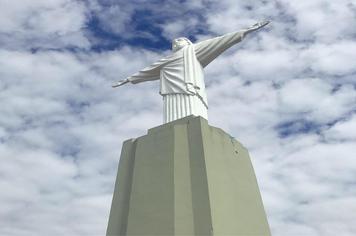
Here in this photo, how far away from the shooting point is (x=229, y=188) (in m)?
8.27

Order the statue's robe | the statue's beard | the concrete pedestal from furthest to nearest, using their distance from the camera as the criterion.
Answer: the statue's beard < the statue's robe < the concrete pedestal

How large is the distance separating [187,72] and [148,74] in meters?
1.29

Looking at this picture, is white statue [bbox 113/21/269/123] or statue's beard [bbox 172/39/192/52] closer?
white statue [bbox 113/21/269/123]

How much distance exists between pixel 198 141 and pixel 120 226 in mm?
2385

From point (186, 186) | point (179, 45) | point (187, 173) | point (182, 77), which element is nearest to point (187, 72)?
point (182, 77)

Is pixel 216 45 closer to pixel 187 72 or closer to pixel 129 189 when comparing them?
pixel 187 72

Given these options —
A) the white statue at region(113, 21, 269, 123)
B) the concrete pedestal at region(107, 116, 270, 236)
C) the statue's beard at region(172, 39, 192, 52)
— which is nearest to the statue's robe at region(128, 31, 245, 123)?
the white statue at region(113, 21, 269, 123)

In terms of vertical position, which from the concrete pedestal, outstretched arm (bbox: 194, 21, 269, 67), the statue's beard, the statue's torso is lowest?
the concrete pedestal

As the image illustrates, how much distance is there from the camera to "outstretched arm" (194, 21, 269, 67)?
9703 mm

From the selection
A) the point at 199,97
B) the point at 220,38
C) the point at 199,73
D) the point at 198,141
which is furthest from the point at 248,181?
the point at 220,38

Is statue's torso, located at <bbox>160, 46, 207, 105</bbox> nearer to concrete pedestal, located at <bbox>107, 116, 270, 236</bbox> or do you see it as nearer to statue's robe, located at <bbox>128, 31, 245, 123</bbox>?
statue's robe, located at <bbox>128, 31, 245, 123</bbox>

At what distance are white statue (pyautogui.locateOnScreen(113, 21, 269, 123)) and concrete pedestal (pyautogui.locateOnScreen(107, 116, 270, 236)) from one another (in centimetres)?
59

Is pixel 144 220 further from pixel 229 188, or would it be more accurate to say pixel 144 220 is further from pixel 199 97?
pixel 199 97

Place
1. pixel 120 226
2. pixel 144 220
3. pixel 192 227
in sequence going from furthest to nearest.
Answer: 1. pixel 120 226
2. pixel 144 220
3. pixel 192 227
